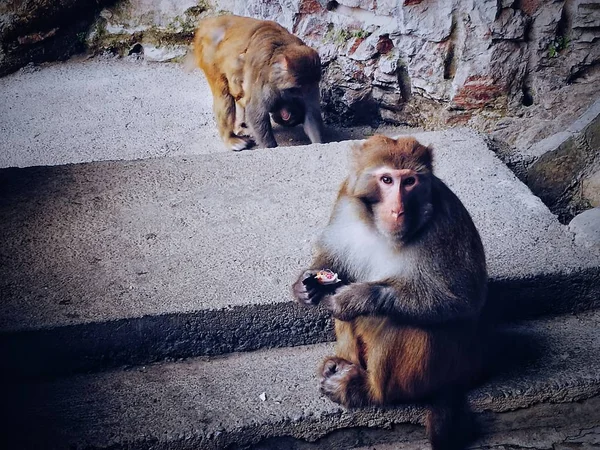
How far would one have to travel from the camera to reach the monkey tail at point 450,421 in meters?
2.73

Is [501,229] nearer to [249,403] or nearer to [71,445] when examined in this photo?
[249,403]

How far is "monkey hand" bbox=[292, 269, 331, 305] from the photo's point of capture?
2.70m

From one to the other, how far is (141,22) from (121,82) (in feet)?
2.59

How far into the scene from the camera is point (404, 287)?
2.51 meters

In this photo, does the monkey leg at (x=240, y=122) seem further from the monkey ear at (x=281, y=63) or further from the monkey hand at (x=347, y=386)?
the monkey hand at (x=347, y=386)

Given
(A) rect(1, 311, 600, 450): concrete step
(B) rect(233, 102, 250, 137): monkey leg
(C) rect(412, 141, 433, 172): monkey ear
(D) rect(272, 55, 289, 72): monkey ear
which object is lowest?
(B) rect(233, 102, 250, 137): monkey leg

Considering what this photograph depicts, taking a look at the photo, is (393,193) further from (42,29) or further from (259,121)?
(42,29)

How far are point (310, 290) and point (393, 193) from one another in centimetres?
52

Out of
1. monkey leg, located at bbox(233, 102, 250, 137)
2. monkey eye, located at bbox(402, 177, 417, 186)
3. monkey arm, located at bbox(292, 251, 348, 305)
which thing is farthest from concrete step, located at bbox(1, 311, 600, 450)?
monkey leg, located at bbox(233, 102, 250, 137)

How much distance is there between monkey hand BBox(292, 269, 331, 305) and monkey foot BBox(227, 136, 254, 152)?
9.66 feet

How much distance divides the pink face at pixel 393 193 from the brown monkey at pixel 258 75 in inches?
112

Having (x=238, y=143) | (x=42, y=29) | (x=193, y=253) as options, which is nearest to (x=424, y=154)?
(x=193, y=253)

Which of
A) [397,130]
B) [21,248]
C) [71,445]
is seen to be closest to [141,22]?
[397,130]

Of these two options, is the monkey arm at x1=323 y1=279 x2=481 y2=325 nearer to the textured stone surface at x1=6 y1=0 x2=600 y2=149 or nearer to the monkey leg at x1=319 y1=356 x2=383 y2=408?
the monkey leg at x1=319 y1=356 x2=383 y2=408
